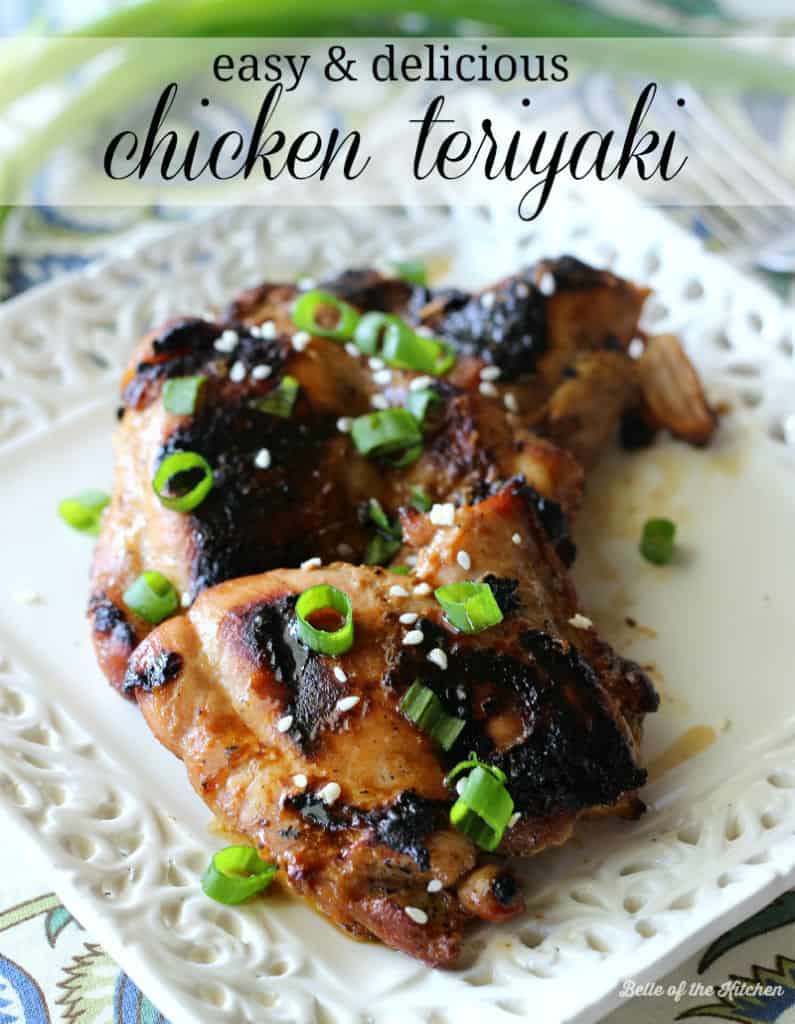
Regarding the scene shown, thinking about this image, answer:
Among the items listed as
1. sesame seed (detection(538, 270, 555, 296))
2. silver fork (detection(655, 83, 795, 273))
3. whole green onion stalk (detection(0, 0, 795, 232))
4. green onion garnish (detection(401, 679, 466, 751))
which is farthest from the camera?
whole green onion stalk (detection(0, 0, 795, 232))

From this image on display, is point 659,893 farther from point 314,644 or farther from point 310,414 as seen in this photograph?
point 310,414

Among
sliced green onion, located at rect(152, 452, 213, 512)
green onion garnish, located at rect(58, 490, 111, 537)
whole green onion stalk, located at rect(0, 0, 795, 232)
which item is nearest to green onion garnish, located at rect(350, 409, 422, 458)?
sliced green onion, located at rect(152, 452, 213, 512)

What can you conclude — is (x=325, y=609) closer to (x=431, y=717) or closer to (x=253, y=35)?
(x=431, y=717)

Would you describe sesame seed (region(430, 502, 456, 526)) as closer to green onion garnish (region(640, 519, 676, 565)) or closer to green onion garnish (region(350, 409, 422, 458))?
green onion garnish (region(350, 409, 422, 458))

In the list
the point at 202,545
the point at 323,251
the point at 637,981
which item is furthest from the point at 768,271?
the point at 637,981

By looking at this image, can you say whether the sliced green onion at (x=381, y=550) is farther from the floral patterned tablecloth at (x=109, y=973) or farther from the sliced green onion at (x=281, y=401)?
the floral patterned tablecloth at (x=109, y=973)

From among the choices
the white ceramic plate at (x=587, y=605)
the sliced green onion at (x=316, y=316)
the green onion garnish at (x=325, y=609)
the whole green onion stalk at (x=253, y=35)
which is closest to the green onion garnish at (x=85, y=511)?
the white ceramic plate at (x=587, y=605)
